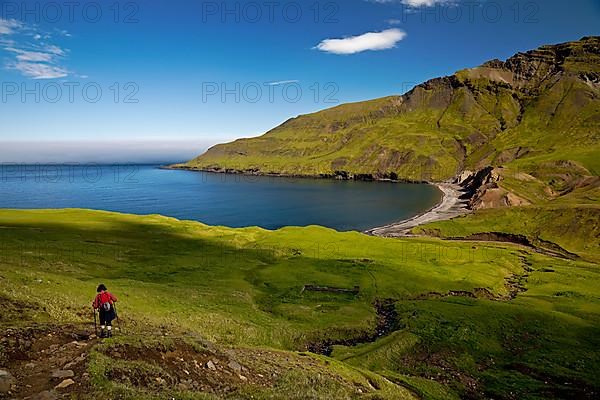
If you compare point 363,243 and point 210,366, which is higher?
point 210,366

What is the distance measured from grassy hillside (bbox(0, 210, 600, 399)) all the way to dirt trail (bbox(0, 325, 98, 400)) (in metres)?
A: 0.11

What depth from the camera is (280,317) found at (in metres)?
47.2

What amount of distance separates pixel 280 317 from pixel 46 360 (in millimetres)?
29581

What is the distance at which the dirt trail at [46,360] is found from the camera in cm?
1683

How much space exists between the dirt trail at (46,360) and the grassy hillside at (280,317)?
0.11 meters

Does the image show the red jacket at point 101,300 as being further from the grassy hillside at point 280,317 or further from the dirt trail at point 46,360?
the grassy hillside at point 280,317

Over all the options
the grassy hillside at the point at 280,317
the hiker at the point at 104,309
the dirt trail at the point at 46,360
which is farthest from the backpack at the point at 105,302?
the grassy hillside at the point at 280,317

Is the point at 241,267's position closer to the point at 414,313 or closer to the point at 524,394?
the point at 414,313

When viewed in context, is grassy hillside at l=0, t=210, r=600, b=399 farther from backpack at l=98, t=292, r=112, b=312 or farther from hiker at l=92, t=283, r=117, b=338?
backpack at l=98, t=292, r=112, b=312

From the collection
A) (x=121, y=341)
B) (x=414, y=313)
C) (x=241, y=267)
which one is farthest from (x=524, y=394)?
(x=241, y=267)

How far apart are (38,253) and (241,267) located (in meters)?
28.8

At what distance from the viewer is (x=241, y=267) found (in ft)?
224

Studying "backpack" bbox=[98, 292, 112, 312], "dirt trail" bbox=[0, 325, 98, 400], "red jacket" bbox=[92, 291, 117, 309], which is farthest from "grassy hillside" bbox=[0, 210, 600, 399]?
"backpack" bbox=[98, 292, 112, 312]

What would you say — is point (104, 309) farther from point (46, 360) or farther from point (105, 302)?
point (46, 360)
